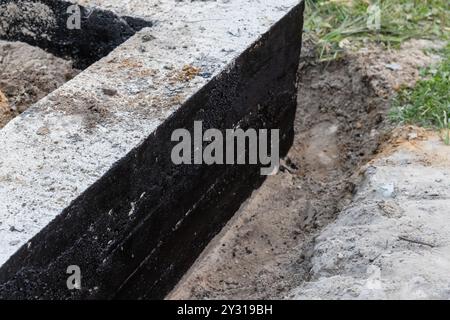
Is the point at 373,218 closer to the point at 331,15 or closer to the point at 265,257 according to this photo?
the point at 265,257

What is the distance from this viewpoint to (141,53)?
367 centimetres

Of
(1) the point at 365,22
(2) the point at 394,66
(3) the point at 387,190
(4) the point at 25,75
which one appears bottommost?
(3) the point at 387,190

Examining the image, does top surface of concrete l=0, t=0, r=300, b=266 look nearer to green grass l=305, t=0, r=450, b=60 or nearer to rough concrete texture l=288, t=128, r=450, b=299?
rough concrete texture l=288, t=128, r=450, b=299

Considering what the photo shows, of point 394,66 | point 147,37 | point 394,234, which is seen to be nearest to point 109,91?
point 147,37

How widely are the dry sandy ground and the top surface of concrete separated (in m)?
1.00

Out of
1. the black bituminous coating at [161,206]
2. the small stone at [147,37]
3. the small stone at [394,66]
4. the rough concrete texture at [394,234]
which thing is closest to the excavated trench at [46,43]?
the small stone at [147,37]

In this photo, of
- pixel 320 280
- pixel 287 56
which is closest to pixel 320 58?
pixel 287 56

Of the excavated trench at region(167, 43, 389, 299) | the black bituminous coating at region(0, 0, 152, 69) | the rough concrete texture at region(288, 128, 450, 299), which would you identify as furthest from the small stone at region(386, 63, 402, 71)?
the black bituminous coating at region(0, 0, 152, 69)

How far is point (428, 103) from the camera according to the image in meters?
4.49

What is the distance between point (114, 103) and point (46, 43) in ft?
3.74

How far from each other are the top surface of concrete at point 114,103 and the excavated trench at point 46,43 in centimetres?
10

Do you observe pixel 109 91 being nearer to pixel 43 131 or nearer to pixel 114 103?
pixel 114 103

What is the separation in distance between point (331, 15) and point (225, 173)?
2.03 meters

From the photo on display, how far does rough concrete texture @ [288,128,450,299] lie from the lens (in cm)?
298
